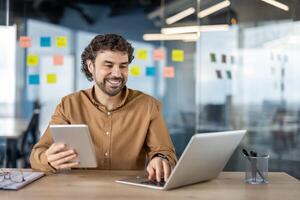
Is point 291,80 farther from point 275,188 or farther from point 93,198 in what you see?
point 93,198

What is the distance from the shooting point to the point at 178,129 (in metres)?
5.24

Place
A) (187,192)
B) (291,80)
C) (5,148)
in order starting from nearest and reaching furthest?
(187,192), (291,80), (5,148)


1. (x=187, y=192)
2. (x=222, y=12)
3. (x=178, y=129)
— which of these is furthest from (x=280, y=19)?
(x=187, y=192)

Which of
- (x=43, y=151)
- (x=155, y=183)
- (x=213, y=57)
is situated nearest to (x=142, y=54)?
(x=213, y=57)

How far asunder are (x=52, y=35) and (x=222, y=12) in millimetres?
1895

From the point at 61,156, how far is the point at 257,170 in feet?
2.46

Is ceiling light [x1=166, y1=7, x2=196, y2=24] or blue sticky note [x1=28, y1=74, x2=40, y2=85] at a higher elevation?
ceiling light [x1=166, y1=7, x2=196, y2=24]

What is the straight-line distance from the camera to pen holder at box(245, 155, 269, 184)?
174 centimetres

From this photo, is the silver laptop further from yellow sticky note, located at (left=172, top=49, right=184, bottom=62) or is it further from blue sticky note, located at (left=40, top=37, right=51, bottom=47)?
blue sticky note, located at (left=40, top=37, right=51, bottom=47)

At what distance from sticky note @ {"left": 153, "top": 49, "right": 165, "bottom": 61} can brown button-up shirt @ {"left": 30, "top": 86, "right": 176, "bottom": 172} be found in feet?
9.70

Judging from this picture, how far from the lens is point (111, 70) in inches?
81.0

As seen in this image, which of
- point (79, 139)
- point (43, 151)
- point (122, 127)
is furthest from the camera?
point (122, 127)

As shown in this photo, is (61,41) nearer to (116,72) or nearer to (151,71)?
(151,71)

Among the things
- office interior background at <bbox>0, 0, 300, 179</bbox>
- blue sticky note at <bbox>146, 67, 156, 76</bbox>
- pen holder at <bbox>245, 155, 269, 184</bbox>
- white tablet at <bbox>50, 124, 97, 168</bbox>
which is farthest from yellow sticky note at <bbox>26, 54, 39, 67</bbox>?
pen holder at <bbox>245, 155, 269, 184</bbox>
